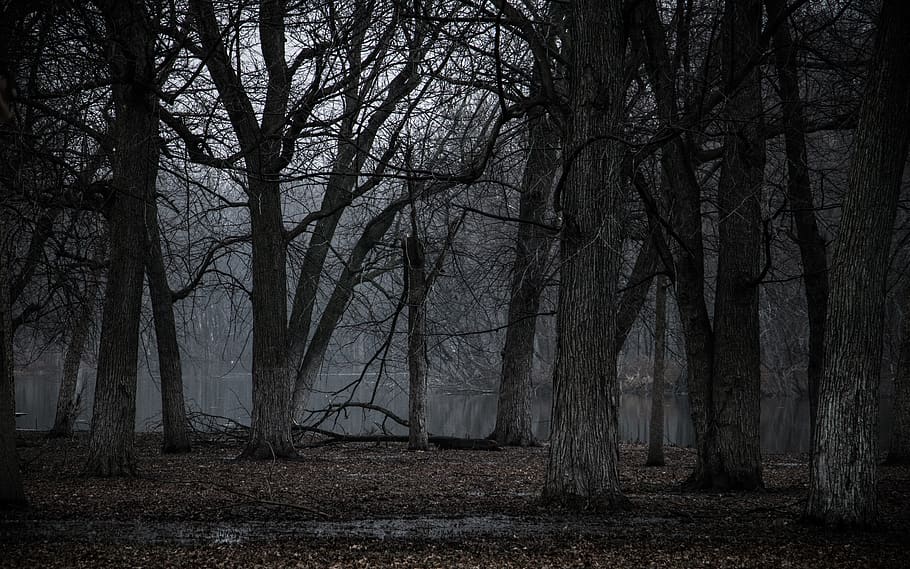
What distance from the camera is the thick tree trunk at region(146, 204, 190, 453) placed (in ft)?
48.6

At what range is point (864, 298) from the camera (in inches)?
276

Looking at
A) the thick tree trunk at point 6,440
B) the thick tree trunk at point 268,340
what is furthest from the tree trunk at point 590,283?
the thick tree trunk at point 268,340

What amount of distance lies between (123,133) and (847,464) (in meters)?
9.27

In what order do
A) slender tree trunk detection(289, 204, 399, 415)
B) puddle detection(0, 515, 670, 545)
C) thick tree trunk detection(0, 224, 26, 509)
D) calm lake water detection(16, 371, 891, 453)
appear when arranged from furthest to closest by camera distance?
calm lake water detection(16, 371, 891, 453) → slender tree trunk detection(289, 204, 399, 415) → thick tree trunk detection(0, 224, 26, 509) → puddle detection(0, 515, 670, 545)

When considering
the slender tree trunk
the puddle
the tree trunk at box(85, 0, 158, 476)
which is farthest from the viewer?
the slender tree trunk

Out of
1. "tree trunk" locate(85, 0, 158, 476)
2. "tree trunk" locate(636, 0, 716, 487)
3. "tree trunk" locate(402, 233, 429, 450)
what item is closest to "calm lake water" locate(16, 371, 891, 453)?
"tree trunk" locate(402, 233, 429, 450)

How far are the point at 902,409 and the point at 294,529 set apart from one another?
1096 cm

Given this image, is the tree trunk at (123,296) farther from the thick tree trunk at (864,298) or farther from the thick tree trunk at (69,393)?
the thick tree trunk at (864,298)

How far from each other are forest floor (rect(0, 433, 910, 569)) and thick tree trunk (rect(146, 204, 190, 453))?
265 centimetres

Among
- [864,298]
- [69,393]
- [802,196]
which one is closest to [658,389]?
[802,196]

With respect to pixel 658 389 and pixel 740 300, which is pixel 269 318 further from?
pixel 740 300

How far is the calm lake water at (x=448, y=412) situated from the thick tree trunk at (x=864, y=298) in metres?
10.6

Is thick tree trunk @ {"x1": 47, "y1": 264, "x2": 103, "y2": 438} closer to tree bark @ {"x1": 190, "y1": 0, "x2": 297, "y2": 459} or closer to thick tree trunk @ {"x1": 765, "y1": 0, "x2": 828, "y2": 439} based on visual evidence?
tree bark @ {"x1": 190, "y1": 0, "x2": 297, "y2": 459}

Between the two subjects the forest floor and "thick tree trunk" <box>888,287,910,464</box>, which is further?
"thick tree trunk" <box>888,287,910,464</box>
